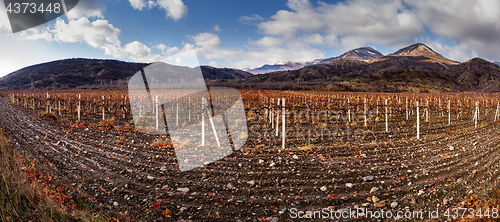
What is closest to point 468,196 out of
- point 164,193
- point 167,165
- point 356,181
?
point 356,181

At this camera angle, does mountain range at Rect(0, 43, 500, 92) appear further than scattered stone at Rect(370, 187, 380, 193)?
Yes

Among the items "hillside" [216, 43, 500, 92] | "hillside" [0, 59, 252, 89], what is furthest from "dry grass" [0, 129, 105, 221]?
"hillside" [0, 59, 252, 89]

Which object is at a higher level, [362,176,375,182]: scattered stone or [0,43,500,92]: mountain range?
[0,43,500,92]: mountain range

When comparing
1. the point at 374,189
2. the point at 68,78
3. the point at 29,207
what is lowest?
the point at 374,189

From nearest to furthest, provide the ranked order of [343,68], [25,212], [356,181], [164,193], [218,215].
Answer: [25,212], [218,215], [164,193], [356,181], [343,68]

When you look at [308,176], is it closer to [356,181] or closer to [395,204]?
[356,181]

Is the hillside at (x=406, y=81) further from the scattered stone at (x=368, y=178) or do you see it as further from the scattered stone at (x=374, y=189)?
the scattered stone at (x=374, y=189)

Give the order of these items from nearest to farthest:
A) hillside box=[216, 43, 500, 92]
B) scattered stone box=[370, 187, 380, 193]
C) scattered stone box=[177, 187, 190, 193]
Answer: scattered stone box=[370, 187, 380, 193] → scattered stone box=[177, 187, 190, 193] → hillside box=[216, 43, 500, 92]

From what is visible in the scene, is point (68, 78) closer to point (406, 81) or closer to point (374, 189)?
point (406, 81)

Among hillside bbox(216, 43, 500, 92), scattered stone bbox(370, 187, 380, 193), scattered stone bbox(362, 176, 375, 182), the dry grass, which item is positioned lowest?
scattered stone bbox(370, 187, 380, 193)

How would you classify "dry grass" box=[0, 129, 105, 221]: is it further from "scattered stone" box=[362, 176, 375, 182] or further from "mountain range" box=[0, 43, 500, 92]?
"mountain range" box=[0, 43, 500, 92]

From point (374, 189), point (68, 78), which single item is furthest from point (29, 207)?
point (68, 78)
